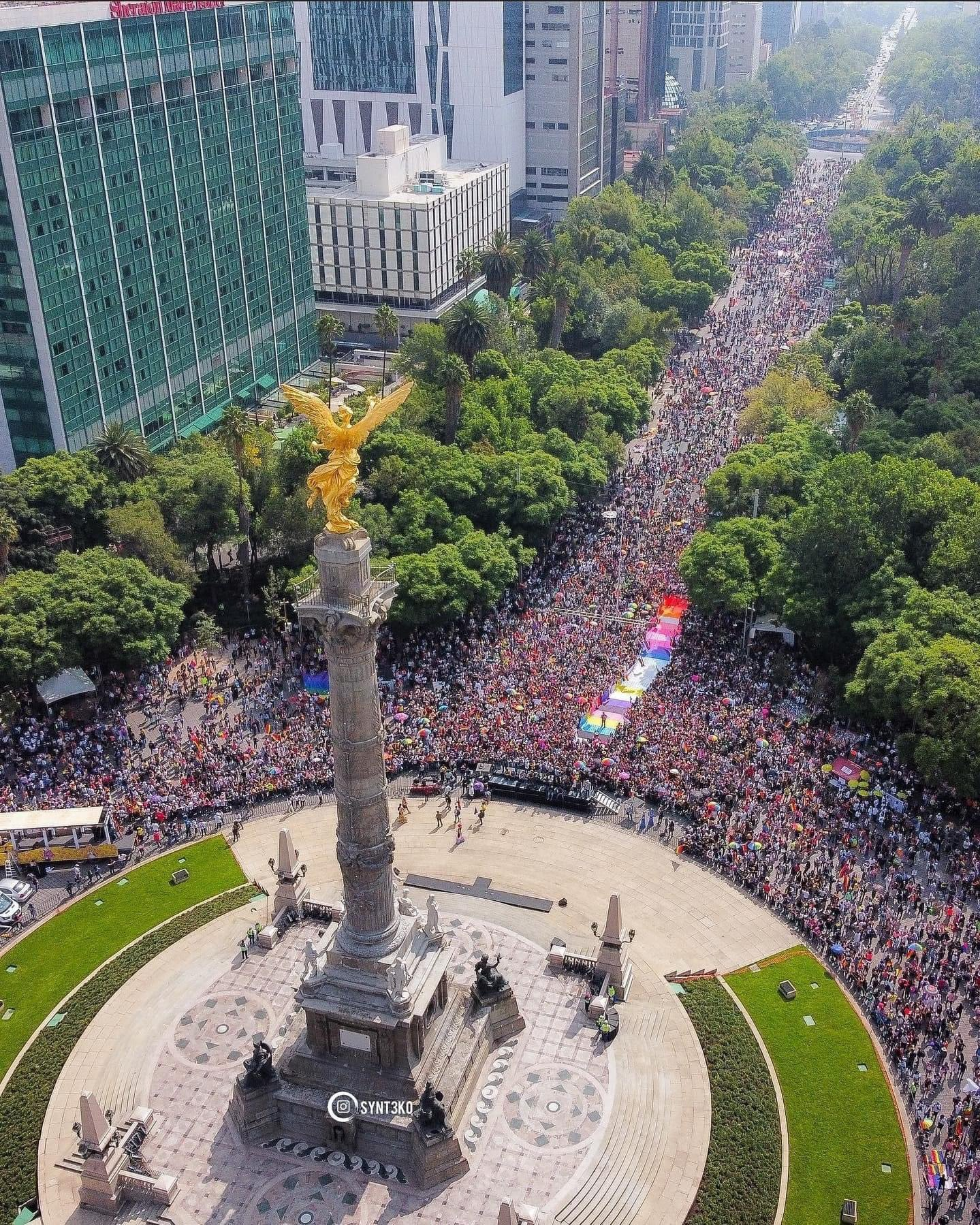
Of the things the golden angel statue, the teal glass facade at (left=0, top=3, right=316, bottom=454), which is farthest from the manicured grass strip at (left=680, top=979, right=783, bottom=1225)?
the teal glass facade at (left=0, top=3, right=316, bottom=454)

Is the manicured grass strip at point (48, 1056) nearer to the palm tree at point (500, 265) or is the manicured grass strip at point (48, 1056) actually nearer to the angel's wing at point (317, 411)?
the angel's wing at point (317, 411)

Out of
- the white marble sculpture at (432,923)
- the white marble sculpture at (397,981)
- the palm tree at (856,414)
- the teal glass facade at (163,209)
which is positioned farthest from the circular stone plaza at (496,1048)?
the palm tree at (856,414)

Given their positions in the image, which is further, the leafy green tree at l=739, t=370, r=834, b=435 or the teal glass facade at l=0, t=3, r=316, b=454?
the leafy green tree at l=739, t=370, r=834, b=435

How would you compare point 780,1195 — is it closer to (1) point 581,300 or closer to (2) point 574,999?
(2) point 574,999

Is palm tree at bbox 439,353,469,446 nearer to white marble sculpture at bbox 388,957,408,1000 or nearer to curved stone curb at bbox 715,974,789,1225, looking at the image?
curved stone curb at bbox 715,974,789,1225

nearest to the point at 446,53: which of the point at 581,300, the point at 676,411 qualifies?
the point at 581,300
